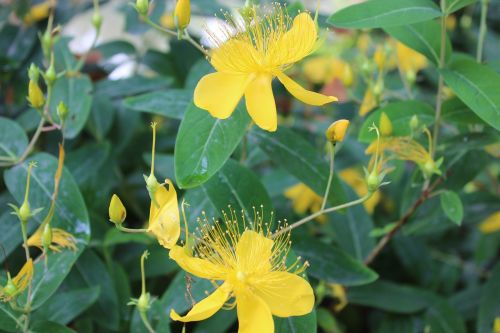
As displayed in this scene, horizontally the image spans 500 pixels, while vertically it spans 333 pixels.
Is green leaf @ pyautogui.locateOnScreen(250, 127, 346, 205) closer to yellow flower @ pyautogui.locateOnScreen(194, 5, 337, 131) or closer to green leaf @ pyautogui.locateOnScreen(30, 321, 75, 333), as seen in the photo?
yellow flower @ pyautogui.locateOnScreen(194, 5, 337, 131)

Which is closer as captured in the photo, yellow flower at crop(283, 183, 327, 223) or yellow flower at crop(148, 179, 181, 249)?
yellow flower at crop(148, 179, 181, 249)

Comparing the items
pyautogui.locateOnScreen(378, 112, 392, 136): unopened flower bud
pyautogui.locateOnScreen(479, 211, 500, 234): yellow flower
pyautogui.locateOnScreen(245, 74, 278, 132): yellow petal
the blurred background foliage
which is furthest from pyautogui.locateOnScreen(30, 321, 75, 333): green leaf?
pyautogui.locateOnScreen(479, 211, 500, 234): yellow flower

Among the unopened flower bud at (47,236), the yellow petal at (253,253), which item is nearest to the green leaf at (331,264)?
the yellow petal at (253,253)

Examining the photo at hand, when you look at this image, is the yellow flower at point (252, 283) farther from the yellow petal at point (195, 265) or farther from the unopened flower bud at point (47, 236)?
the unopened flower bud at point (47, 236)

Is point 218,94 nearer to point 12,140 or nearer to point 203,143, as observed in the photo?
point 203,143

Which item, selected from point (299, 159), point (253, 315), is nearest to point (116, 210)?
point (253, 315)

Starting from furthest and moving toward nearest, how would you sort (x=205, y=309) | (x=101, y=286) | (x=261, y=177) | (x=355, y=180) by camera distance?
(x=355, y=180)
(x=261, y=177)
(x=101, y=286)
(x=205, y=309)

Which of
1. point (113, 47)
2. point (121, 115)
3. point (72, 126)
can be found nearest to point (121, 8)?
point (113, 47)
